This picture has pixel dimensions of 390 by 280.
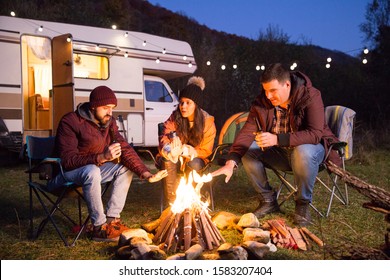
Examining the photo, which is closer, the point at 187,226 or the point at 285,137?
the point at 187,226

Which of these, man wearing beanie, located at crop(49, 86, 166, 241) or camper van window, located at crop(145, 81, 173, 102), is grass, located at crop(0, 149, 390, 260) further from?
camper van window, located at crop(145, 81, 173, 102)

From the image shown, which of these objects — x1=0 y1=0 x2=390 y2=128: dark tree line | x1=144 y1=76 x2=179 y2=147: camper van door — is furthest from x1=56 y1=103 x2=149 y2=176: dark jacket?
x1=0 y1=0 x2=390 y2=128: dark tree line

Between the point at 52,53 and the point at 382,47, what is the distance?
9.30 metres

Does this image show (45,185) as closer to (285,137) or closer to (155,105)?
(285,137)

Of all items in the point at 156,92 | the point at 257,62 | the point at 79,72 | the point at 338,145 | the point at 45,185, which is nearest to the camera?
the point at 45,185

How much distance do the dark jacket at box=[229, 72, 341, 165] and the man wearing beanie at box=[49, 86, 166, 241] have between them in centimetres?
76

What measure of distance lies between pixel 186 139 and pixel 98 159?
863mm

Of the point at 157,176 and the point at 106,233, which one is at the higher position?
the point at 157,176

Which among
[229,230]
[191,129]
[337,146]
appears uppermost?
[191,129]

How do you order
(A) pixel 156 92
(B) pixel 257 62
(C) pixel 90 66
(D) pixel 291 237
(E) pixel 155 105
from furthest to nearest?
(B) pixel 257 62 → (A) pixel 156 92 → (E) pixel 155 105 → (C) pixel 90 66 → (D) pixel 291 237

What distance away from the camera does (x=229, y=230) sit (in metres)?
3.10

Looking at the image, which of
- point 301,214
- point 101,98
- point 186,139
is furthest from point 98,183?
point 301,214
